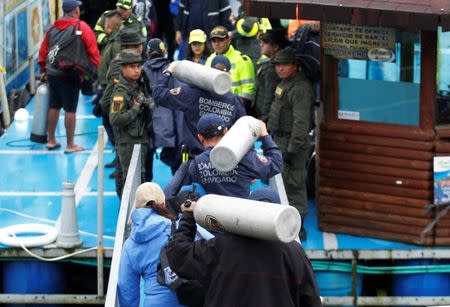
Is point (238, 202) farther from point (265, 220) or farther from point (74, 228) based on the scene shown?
point (74, 228)

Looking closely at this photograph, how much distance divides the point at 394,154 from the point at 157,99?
2.12m

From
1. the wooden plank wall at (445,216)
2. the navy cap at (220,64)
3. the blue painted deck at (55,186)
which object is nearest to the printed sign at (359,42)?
the wooden plank wall at (445,216)

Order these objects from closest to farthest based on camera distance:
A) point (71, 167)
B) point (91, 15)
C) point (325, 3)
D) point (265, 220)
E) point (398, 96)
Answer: point (265, 220) < point (325, 3) < point (398, 96) < point (71, 167) < point (91, 15)

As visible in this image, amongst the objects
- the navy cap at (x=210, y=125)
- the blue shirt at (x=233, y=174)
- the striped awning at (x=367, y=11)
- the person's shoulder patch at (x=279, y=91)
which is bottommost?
the blue shirt at (x=233, y=174)

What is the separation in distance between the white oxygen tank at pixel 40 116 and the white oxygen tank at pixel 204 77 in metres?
3.97

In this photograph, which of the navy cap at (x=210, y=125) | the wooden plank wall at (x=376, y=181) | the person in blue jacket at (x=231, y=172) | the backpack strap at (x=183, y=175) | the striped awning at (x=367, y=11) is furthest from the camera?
the wooden plank wall at (x=376, y=181)

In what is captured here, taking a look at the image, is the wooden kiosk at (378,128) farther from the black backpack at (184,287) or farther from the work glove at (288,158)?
the black backpack at (184,287)

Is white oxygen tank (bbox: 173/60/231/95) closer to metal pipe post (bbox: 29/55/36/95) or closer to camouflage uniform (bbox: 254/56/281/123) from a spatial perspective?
camouflage uniform (bbox: 254/56/281/123)

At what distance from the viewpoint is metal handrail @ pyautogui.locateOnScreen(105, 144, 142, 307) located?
7148 millimetres

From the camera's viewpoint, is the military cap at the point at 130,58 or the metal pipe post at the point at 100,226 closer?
the metal pipe post at the point at 100,226

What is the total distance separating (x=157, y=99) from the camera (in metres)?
9.40

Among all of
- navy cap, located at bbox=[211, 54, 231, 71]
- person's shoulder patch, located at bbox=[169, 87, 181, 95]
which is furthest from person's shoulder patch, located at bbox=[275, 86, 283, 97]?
person's shoulder patch, located at bbox=[169, 87, 181, 95]

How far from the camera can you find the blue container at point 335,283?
9938 millimetres

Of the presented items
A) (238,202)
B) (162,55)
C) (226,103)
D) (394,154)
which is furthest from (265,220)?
(162,55)
